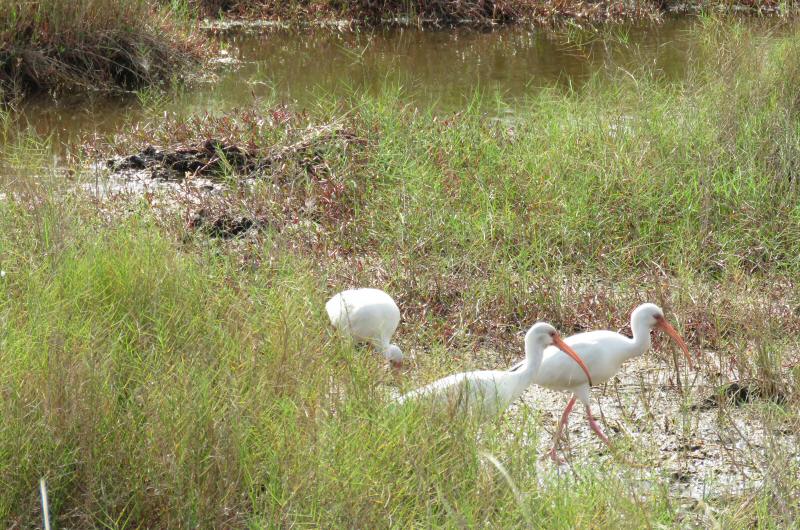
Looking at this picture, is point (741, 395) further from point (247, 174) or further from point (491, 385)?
point (247, 174)

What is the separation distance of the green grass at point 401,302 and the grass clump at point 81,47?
2885 millimetres

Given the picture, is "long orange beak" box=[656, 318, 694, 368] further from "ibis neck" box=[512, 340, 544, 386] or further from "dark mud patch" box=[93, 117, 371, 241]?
"dark mud patch" box=[93, 117, 371, 241]

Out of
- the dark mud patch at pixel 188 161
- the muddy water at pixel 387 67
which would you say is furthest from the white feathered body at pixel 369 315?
the muddy water at pixel 387 67

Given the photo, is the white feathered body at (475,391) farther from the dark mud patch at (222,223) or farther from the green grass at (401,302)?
the dark mud patch at (222,223)

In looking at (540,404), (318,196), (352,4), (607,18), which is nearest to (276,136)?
(318,196)

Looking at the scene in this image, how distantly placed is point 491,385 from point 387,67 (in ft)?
26.9

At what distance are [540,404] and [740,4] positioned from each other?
11.2 meters

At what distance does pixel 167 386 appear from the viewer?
3.06m

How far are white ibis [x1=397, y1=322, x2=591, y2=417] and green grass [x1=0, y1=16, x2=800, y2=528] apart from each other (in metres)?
0.08

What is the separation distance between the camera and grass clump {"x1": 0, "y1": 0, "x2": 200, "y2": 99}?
9508 millimetres

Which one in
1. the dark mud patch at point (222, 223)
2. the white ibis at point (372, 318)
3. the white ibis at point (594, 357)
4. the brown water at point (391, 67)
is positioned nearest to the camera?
the white ibis at point (594, 357)

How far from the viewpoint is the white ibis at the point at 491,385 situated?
3189mm

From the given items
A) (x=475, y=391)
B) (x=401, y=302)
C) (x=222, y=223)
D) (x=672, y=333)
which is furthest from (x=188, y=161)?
(x=475, y=391)

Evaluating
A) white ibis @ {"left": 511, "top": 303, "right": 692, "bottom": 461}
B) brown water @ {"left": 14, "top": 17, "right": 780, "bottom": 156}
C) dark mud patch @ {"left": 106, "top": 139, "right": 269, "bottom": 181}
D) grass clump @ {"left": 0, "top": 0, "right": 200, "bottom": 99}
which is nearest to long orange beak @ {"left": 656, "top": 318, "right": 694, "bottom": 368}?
white ibis @ {"left": 511, "top": 303, "right": 692, "bottom": 461}
